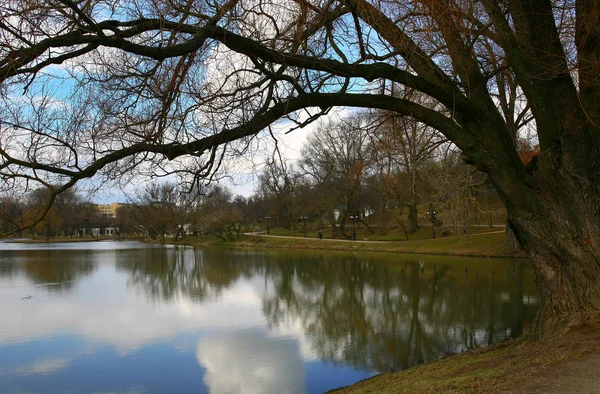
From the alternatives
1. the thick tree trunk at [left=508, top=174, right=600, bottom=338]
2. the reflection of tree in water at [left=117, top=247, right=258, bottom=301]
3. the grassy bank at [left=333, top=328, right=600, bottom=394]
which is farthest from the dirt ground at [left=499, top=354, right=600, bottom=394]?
the reflection of tree in water at [left=117, top=247, right=258, bottom=301]

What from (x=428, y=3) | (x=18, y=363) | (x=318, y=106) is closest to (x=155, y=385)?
(x=18, y=363)

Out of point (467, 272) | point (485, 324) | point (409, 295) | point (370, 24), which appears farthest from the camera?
point (467, 272)

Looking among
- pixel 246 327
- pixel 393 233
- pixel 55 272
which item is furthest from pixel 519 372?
pixel 393 233

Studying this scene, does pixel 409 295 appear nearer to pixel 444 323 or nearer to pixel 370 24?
pixel 444 323

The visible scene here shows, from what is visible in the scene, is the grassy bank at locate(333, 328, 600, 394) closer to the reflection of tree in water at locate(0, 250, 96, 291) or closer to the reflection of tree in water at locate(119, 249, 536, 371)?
the reflection of tree in water at locate(119, 249, 536, 371)

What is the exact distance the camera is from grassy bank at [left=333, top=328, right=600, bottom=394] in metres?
4.32

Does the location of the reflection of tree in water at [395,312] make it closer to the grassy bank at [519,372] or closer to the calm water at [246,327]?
the calm water at [246,327]

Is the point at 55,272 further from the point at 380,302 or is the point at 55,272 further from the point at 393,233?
the point at 393,233

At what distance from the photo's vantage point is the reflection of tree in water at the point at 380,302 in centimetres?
961

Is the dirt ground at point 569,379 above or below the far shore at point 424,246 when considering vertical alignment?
above

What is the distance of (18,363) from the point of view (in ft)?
31.0

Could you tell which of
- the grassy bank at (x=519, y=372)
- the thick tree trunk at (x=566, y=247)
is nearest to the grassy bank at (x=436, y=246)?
the thick tree trunk at (x=566, y=247)

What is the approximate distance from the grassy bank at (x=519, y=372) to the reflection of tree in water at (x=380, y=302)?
211 cm

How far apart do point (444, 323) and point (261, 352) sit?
14.6 feet
